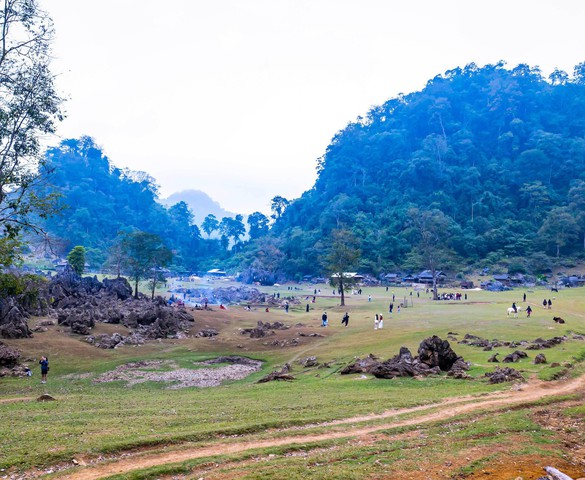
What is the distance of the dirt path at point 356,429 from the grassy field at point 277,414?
0.46 meters

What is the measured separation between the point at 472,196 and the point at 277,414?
160 metres

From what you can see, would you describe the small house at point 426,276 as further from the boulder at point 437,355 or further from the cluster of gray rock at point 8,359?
the cluster of gray rock at point 8,359

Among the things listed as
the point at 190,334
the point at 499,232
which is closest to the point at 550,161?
the point at 499,232

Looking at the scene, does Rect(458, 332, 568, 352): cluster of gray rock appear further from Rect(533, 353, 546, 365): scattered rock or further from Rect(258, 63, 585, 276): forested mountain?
Rect(258, 63, 585, 276): forested mountain

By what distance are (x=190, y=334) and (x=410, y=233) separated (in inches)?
4125

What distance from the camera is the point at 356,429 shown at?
550 inches

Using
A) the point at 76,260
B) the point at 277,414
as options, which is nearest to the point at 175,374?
the point at 277,414

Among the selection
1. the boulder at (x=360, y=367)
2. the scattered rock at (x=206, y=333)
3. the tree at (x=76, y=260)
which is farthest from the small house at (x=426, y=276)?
the boulder at (x=360, y=367)

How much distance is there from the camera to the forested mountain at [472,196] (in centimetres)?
13025

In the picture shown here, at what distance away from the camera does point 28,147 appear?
2148 cm

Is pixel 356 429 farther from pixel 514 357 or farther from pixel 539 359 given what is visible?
pixel 514 357

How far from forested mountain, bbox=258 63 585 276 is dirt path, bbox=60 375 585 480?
274 feet

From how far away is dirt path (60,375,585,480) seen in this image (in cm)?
1066

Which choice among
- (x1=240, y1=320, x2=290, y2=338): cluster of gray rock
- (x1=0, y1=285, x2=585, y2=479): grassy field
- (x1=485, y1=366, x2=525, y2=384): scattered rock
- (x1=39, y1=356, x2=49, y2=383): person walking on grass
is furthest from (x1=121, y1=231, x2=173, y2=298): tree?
(x1=485, y1=366, x2=525, y2=384): scattered rock
